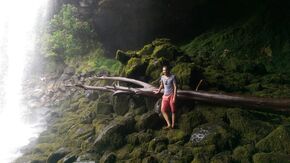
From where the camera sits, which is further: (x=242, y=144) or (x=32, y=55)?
(x=32, y=55)

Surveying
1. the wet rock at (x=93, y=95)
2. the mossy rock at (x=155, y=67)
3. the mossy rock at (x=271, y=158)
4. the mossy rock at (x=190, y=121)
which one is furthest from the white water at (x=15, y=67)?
the mossy rock at (x=271, y=158)

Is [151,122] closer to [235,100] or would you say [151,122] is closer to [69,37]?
[235,100]

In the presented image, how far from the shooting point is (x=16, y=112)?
1767cm

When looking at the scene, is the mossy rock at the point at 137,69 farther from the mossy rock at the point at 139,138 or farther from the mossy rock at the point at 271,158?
the mossy rock at the point at 271,158

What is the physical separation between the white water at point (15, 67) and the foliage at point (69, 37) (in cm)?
283

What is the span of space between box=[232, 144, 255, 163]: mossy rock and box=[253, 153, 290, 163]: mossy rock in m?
0.19

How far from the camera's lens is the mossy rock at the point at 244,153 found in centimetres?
708

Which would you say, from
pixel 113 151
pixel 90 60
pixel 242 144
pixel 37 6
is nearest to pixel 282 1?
pixel 242 144

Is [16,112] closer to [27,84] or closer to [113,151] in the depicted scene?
[27,84]

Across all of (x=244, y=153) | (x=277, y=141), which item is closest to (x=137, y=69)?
(x=244, y=153)

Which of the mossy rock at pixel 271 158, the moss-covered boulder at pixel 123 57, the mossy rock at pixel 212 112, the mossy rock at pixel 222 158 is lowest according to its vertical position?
the mossy rock at pixel 222 158

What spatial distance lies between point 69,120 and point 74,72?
6.71 meters

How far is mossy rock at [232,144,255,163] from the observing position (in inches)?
279

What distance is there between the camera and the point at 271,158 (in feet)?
22.1
